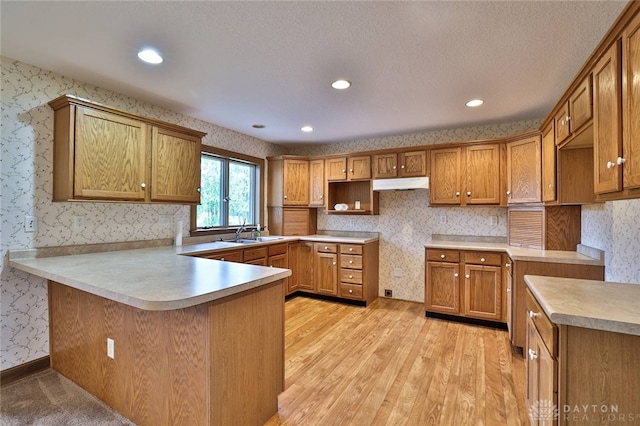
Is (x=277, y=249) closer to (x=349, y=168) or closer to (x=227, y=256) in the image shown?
(x=227, y=256)

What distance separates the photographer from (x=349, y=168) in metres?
4.41

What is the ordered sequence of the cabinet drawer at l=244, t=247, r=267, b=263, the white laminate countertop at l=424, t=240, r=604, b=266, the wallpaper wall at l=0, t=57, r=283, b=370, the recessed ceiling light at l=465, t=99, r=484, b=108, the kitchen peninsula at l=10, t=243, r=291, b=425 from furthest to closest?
the cabinet drawer at l=244, t=247, r=267, b=263, the recessed ceiling light at l=465, t=99, r=484, b=108, the white laminate countertop at l=424, t=240, r=604, b=266, the wallpaper wall at l=0, t=57, r=283, b=370, the kitchen peninsula at l=10, t=243, r=291, b=425

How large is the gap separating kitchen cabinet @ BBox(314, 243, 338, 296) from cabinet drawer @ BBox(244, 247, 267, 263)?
0.87m

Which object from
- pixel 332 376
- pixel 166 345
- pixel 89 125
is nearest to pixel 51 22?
pixel 89 125

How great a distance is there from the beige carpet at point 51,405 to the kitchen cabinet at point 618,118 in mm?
2960

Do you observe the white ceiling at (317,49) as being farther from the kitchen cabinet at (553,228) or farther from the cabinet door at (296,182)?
the cabinet door at (296,182)

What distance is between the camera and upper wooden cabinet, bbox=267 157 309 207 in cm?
471

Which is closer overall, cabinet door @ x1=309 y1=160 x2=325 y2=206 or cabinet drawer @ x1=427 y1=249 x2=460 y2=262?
cabinet drawer @ x1=427 y1=249 x2=460 y2=262

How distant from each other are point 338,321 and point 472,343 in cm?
142

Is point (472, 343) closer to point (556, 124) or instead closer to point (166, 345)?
point (556, 124)

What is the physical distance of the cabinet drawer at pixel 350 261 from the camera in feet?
13.3

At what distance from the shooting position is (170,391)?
1.62m

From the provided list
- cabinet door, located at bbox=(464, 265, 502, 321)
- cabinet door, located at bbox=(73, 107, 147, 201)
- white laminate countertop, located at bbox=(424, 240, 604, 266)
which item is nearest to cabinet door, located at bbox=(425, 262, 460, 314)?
cabinet door, located at bbox=(464, 265, 502, 321)

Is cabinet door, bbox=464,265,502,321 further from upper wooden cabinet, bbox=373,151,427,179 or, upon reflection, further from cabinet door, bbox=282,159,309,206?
cabinet door, bbox=282,159,309,206
